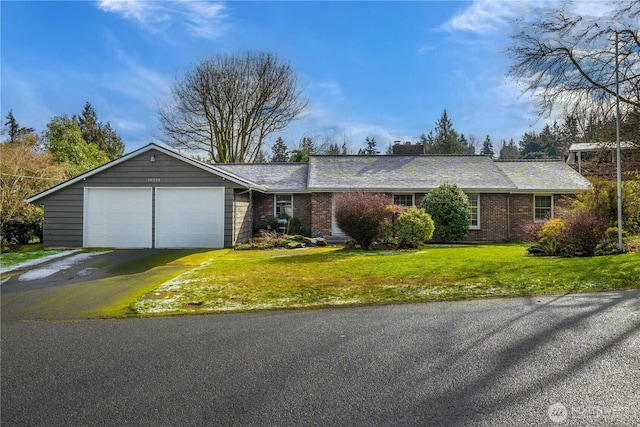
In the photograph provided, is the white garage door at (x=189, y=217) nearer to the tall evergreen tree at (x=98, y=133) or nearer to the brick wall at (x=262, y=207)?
the brick wall at (x=262, y=207)

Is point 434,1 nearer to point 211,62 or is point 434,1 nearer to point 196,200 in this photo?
point 196,200

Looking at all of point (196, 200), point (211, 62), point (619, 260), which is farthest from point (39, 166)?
point (619, 260)

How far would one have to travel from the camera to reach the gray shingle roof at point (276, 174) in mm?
19434

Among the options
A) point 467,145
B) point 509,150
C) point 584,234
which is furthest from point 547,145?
point 584,234

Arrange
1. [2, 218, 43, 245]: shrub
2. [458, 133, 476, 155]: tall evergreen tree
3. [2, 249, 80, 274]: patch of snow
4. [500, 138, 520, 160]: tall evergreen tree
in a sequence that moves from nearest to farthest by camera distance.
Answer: [2, 249, 80, 274]: patch of snow
[2, 218, 43, 245]: shrub
[458, 133, 476, 155]: tall evergreen tree
[500, 138, 520, 160]: tall evergreen tree

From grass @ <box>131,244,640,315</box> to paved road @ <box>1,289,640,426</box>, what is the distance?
0.89 m

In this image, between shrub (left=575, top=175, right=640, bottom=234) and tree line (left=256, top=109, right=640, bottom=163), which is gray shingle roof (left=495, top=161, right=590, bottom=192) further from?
shrub (left=575, top=175, right=640, bottom=234)

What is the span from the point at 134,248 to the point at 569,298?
47.2 ft

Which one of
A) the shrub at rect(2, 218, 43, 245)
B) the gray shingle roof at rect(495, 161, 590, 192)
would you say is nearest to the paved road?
the shrub at rect(2, 218, 43, 245)

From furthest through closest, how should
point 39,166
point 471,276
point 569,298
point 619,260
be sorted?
point 39,166 < point 619,260 < point 471,276 < point 569,298

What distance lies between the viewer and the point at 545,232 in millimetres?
12508

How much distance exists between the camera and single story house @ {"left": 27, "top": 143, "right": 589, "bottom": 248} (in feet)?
51.0

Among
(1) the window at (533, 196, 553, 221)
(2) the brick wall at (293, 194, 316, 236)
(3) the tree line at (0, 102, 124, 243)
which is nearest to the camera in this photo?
(3) the tree line at (0, 102, 124, 243)

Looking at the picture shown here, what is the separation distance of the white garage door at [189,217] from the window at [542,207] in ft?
48.1
